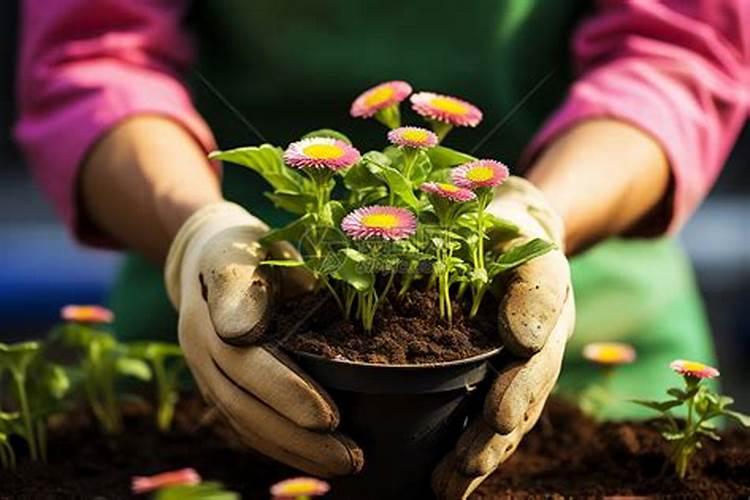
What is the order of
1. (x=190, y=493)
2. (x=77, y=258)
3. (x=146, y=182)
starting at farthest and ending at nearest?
1. (x=77, y=258)
2. (x=146, y=182)
3. (x=190, y=493)

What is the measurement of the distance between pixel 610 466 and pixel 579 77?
25.6 inches

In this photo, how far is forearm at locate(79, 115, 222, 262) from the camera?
1.55m

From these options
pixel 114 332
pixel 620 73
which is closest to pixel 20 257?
pixel 114 332

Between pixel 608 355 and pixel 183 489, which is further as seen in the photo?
pixel 608 355

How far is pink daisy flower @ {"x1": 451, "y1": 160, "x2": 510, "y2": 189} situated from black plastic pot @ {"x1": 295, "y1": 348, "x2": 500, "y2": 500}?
0.13 meters

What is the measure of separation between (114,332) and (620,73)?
757 millimetres

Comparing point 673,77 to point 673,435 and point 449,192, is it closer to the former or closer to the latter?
point 673,435

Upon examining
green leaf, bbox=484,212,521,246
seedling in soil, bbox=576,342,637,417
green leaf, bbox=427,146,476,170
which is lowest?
seedling in soil, bbox=576,342,637,417

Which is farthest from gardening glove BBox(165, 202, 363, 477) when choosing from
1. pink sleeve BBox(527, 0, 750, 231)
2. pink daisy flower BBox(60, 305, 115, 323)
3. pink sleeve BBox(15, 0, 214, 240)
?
pink sleeve BBox(527, 0, 750, 231)

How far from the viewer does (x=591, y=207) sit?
1.59 m

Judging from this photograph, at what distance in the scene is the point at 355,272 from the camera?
3.69 feet

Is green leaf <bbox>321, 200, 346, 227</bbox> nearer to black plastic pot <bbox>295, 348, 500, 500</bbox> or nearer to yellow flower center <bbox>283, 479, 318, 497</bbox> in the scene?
black plastic pot <bbox>295, 348, 500, 500</bbox>

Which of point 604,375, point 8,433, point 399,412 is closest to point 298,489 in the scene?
point 399,412

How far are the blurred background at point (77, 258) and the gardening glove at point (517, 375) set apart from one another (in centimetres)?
257
